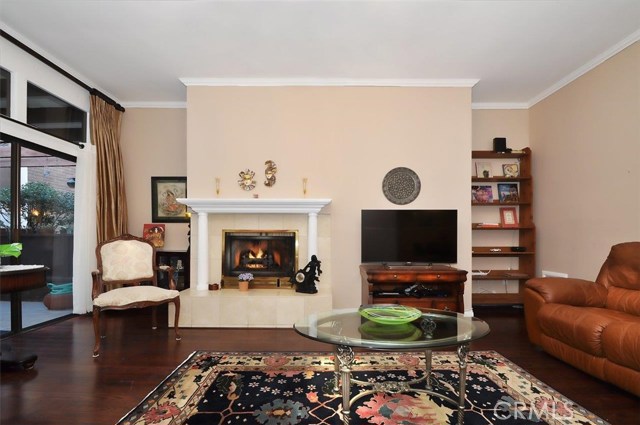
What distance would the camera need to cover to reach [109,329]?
3756 mm

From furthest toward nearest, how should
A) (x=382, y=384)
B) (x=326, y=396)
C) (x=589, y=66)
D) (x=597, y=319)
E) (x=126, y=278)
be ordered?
(x=589, y=66) < (x=126, y=278) < (x=597, y=319) < (x=326, y=396) < (x=382, y=384)

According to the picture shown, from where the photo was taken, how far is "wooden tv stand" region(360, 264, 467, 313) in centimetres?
383

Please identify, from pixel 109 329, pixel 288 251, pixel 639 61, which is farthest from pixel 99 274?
pixel 639 61

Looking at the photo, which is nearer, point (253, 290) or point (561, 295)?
point (561, 295)

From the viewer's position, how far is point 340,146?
14.1 ft

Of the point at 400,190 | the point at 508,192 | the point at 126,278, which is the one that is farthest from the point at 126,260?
the point at 508,192

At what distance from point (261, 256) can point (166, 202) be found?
1.77m

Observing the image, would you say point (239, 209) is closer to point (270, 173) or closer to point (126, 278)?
point (270, 173)

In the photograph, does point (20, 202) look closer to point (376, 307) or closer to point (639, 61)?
point (376, 307)

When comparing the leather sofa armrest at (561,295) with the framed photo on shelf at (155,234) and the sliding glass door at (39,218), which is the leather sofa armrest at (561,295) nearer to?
the framed photo on shelf at (155,234)

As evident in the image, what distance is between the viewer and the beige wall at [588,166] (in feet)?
11.0

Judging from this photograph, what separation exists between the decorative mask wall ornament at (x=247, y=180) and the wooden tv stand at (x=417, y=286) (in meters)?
1.74

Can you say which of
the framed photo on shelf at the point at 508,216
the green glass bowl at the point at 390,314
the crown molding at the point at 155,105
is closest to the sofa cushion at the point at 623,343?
the green glass bowl at the point at 390,314

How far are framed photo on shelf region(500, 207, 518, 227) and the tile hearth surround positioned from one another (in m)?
2.59
